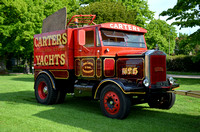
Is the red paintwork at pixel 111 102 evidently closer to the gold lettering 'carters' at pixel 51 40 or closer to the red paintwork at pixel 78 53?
the red paintwork at pixel 78 53

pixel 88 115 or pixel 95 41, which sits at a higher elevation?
pixel 95 41

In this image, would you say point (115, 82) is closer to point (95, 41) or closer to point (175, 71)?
point (95, 41)

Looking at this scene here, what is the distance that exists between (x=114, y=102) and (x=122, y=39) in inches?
92.4

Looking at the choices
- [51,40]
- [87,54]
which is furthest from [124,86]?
[51,40]

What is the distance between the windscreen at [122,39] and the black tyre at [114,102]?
1611mm

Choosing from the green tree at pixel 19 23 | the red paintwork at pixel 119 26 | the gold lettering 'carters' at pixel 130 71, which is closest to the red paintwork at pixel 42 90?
the red paintwork at pixel 119 26

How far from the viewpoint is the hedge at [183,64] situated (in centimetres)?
3378

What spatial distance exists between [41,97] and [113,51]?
389 centimetres

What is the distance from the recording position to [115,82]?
6.89 metres

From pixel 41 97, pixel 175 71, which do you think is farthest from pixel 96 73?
pixel 175 71

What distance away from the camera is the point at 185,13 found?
65.3 feet

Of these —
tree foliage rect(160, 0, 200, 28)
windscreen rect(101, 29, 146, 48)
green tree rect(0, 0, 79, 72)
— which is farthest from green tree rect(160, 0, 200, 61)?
green tree rect(0, 0, 79, 72)

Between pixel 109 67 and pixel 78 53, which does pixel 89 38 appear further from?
pixel 109 67

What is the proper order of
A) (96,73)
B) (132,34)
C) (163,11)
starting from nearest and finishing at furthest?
(96,73) → (132,34) → (163,11)
